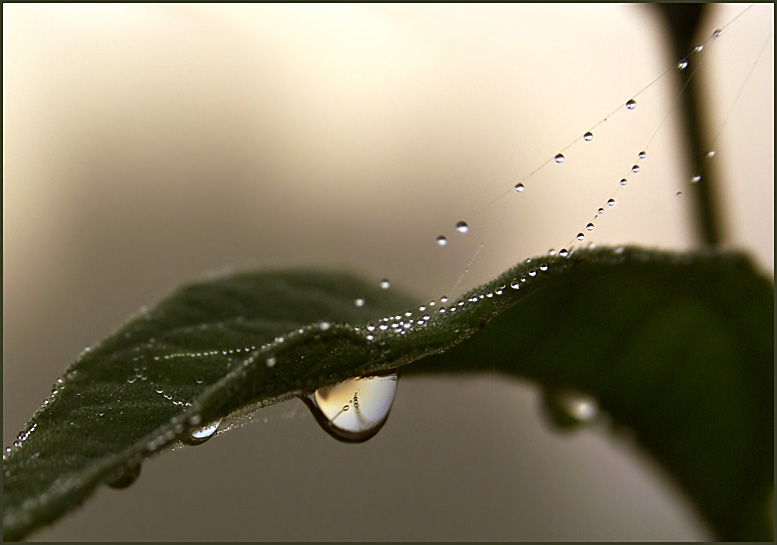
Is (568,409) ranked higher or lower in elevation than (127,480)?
lower

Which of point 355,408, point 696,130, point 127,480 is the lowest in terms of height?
point 696,130

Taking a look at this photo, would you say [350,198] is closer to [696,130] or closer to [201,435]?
[696,130]

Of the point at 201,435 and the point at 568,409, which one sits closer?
the point at 201,435

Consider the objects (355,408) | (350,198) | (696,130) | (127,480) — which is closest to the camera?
(127,480)

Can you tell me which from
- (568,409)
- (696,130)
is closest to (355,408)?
(568,409)

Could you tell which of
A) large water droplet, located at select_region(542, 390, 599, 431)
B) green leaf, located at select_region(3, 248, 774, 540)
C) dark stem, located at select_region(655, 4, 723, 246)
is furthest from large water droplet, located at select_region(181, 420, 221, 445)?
dark stem, located at select_region(655, 4, 723, 246)

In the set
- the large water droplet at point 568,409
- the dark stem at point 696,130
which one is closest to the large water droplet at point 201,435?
the large water droplet at point 568,409
